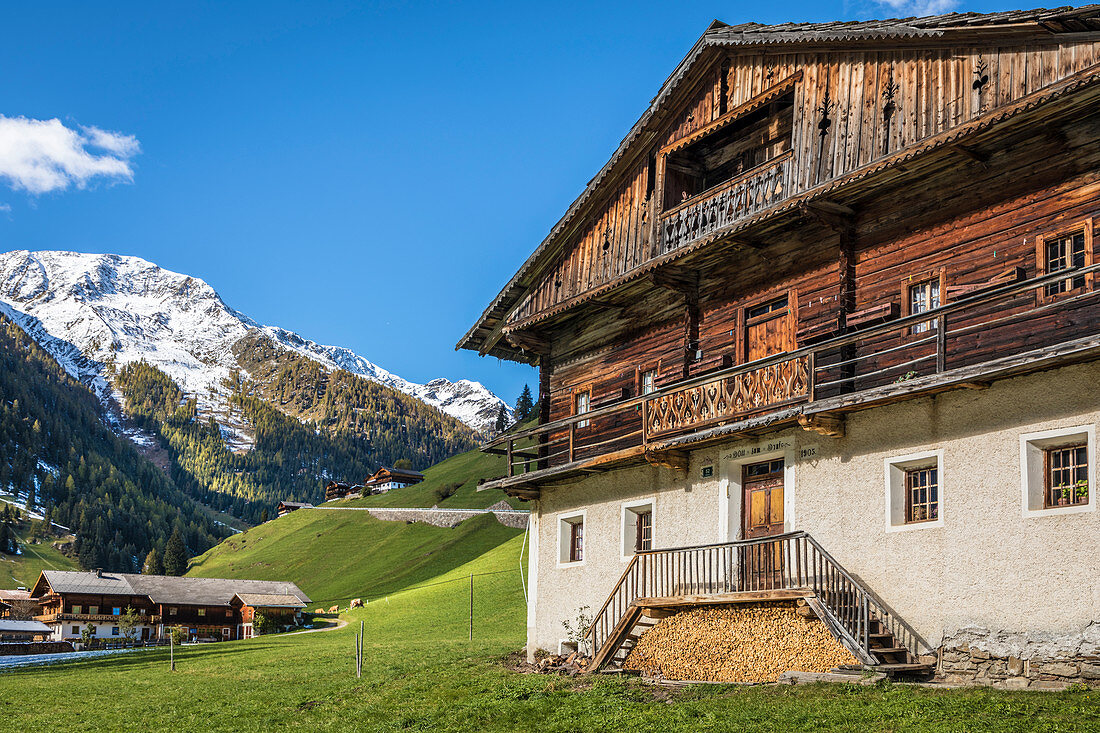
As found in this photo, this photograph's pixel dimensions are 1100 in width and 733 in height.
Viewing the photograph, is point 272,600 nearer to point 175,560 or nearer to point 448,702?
point 448,702

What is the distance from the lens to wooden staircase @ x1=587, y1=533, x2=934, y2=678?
1939 cm

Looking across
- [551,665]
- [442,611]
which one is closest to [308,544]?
[442,611]

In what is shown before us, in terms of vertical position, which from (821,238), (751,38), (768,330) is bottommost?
(768,330)

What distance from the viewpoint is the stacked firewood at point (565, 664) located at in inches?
1006

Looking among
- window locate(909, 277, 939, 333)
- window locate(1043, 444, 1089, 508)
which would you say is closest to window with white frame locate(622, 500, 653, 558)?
window locate(909, 277, 939, 333)

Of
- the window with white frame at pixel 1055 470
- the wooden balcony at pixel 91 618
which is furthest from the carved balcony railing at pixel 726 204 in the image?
the wooden balcony at pixel 91 618

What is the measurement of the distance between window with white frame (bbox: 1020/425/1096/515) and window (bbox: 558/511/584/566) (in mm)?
13368

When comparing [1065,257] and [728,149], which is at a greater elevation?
[728,149]

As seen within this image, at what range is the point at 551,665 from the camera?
26906 mm

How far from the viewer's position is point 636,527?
2770 centimetres

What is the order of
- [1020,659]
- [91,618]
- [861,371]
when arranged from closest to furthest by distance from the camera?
[1020,659] < [861,371] < [91,618]

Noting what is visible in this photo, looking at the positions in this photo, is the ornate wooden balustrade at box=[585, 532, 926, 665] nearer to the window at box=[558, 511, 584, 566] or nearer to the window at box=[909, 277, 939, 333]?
the window at box=[558, 511, 584, 566]

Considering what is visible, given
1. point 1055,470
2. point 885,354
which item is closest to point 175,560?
point 885,354

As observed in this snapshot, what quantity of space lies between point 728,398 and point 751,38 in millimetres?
8586
